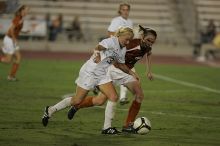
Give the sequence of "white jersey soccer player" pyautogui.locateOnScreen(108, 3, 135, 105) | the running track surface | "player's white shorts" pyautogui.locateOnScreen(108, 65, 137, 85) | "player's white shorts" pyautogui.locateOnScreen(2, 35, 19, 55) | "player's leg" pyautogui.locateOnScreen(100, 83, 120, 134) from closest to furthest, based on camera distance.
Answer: "player's leg" pyautogui.locateOnScreen(100, 83, 120, 134), "player's white shorts" pyautogui.locateOnScreen(108, 65, 137, 85), "white jersey soccer player" pyautogui.locateOnScreen(108, 3, 135, 105), "player's white shorts" pyautogui.locateOnScreen(2, 35, 19, 55), the running track surface

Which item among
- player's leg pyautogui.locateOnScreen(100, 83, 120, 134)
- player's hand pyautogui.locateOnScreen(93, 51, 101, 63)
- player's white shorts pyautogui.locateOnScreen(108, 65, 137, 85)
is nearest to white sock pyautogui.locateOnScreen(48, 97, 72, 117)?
player's leg pyautogui.locateOnScreen(100, 83, 120, 134)

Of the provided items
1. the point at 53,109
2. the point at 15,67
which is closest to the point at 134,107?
the point at 53,109

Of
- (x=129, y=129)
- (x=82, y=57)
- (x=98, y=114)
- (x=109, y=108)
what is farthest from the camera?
(x=82, y=57)

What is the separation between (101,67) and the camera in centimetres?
1232

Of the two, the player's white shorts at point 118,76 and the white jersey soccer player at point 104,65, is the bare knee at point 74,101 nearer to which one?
the white jersey soccer player at point 104,65

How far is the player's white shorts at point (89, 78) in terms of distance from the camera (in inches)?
484

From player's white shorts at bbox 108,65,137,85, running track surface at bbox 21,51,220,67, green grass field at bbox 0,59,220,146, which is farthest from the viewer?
running track surface at bbox 21,51,220,67

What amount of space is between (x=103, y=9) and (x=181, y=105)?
78.9 feet

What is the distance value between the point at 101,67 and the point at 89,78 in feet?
0.96

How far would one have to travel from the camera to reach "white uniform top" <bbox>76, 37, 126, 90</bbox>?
12.3 metres

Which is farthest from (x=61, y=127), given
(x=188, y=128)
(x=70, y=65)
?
(x=70, y=65)

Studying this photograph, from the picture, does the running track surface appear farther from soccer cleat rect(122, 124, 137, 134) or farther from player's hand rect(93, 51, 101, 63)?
player's hand rect(93, 51, 101, 63)

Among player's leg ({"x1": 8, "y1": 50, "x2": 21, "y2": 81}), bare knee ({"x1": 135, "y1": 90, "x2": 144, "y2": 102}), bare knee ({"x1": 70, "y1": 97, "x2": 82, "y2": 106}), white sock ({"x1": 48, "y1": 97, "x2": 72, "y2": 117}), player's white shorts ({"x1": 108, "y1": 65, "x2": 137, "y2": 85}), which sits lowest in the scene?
player's leg ({"x1": 8, "y1": 50, "x2": 21, "y2": 81})

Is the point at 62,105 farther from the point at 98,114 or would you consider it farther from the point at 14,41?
the point at 14,41
